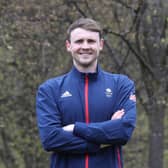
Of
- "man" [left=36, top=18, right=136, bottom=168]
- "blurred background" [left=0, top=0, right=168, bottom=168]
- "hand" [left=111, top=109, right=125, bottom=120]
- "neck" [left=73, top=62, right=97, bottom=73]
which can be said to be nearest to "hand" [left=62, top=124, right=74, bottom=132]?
"man" [left=36, top=18, right=136, bottom=168]

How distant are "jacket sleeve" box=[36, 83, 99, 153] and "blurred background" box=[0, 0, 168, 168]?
3.91 metres

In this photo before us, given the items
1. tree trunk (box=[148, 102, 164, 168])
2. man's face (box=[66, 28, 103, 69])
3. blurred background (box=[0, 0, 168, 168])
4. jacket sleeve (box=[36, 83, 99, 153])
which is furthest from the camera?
tree trunk (box=[148, 102, 164, 168])

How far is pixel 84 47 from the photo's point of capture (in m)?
4.62

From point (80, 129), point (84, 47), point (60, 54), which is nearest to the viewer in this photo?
point (80, 129)

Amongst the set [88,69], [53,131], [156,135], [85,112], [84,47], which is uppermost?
[84,47]

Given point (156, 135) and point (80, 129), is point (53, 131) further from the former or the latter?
point (156, 135)

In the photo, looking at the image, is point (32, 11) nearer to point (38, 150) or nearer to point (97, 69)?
point (38, 150)

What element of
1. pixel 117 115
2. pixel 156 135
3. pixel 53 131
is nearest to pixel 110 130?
pixel 117 115

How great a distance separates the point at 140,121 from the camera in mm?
12250

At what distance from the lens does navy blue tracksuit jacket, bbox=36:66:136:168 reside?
177 inches

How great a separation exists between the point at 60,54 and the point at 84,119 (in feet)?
19.1

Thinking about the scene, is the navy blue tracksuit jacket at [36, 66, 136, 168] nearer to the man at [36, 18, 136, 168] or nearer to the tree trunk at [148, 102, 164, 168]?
the man at [36, 18, 136, 168]

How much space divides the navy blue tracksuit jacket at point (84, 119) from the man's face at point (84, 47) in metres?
0.09

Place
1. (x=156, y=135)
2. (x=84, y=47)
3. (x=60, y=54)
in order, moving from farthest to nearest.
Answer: (x=60, y=54), (x=156, y=135), (x=84, y=47)
